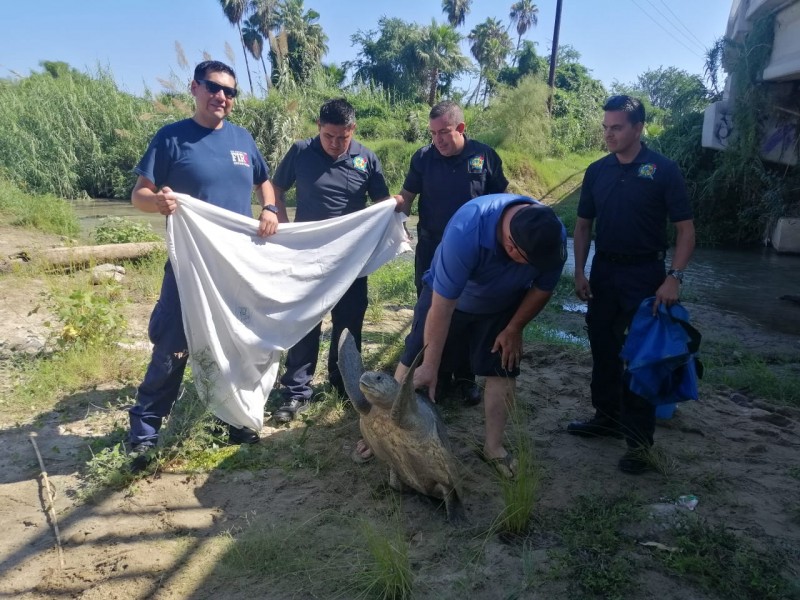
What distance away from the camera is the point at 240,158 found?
10.9 feet

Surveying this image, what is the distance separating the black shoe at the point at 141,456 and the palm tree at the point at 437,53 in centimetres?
3591

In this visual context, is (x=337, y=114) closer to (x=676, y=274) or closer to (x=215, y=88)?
(x=215, y=88)

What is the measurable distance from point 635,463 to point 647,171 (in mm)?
1574

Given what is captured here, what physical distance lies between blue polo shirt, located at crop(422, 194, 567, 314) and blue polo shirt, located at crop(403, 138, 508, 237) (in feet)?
3.87

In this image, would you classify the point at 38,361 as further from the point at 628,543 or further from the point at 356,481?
the point at 628,543

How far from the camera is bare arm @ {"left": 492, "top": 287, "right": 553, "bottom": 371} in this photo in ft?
9.23

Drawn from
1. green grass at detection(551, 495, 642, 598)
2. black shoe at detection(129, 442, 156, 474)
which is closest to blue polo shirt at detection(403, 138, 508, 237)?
green grass at detection(551, 495, 642, 598)

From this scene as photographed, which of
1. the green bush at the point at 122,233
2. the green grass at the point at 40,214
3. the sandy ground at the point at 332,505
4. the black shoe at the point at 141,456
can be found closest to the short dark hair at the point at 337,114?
the sandy ground at the point at 332,505

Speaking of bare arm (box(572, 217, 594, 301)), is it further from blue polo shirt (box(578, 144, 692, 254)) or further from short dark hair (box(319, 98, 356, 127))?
short dark hair (box(319, 98, 356, 127))

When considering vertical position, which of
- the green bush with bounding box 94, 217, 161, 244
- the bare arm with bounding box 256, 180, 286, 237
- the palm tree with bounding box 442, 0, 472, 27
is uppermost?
the palm tree with bounding box 442, 0, 472, 27

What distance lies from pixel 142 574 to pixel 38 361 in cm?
268

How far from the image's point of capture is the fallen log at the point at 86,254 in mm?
7047

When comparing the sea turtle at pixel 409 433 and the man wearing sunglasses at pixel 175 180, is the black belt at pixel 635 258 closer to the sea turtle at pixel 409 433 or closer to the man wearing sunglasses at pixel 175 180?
the sea turtle at pixel 409 433

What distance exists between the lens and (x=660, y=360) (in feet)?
9.69
